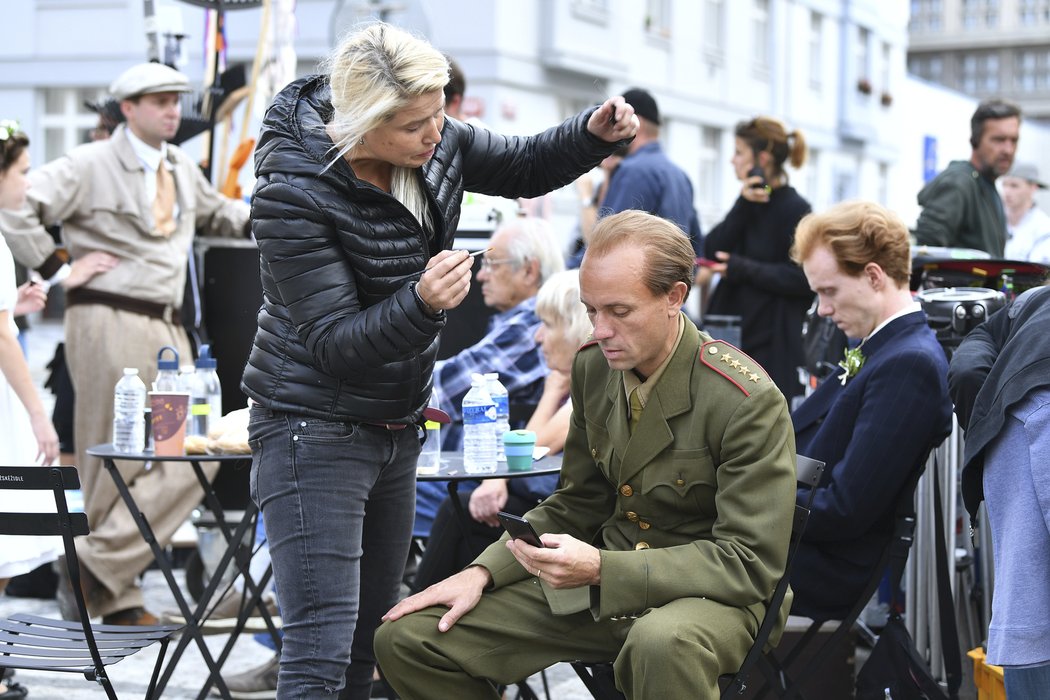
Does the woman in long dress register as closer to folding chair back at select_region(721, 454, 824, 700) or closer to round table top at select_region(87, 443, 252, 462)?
round table top at select_region(87, 443, 252, 462)

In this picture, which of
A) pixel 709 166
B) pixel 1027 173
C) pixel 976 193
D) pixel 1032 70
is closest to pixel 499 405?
pixel 976 193

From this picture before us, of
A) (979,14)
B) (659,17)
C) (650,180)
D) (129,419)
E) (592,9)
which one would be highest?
(979,14)

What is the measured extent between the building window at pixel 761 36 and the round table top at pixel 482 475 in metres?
23.8

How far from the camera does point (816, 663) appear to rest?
325 centimetres

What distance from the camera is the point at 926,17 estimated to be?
224 ft

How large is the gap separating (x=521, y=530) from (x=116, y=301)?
3.22 metres

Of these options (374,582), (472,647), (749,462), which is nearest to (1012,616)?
(749,462)

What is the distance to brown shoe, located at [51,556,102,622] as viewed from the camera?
532 centimetres

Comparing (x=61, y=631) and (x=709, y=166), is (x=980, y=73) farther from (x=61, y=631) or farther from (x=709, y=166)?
(x=61, y=631)

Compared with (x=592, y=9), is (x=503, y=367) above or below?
below

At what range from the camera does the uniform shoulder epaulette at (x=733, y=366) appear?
2791 mm

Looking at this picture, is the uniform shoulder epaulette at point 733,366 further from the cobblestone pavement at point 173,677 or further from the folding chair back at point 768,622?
the cobblestone pavement at point 173,677

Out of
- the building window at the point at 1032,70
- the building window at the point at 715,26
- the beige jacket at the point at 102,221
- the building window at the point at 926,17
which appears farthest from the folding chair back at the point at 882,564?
the building window at the point at 926,17

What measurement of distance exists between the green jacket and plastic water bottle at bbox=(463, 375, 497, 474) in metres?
3.36
